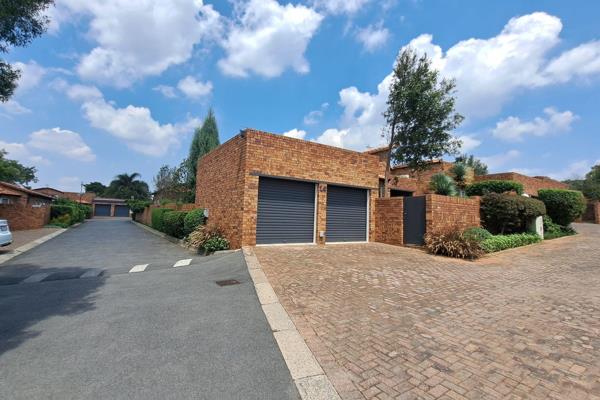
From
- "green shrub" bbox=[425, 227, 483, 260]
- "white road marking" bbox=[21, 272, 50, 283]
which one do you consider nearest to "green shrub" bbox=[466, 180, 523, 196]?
"green shrub" bbox=[425, 227, 483, 260]

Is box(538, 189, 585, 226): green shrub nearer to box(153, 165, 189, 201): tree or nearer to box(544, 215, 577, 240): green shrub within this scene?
box(544, 215, 577, 240): green shrub

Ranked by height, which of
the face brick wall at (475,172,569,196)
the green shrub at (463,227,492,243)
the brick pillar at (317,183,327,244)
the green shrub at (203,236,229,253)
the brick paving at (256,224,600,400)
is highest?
the face brick wall at (475,172,569,196)

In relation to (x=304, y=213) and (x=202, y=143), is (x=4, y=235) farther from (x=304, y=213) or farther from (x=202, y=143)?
(x=202, y=143)

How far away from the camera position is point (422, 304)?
483 centimetres

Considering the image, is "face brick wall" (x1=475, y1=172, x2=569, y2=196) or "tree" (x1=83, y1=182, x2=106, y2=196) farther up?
"tree" (x1=83, y1=182, x2=106, y2=196)

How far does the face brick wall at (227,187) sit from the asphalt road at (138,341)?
3482mm

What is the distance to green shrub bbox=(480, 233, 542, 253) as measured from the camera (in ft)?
33.8

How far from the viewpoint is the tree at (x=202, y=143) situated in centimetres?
2612

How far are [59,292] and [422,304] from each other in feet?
22.8

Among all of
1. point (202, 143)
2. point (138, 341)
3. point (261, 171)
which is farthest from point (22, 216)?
point (138, 341)

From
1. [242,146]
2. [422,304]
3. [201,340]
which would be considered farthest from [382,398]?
[242,146]

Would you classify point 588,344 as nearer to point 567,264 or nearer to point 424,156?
point 567,264

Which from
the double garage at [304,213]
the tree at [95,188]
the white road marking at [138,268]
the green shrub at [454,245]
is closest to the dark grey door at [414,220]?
the green shrub at [454,245]

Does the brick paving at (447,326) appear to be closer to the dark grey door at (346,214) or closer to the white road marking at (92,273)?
the dark grey door at (346,214)
